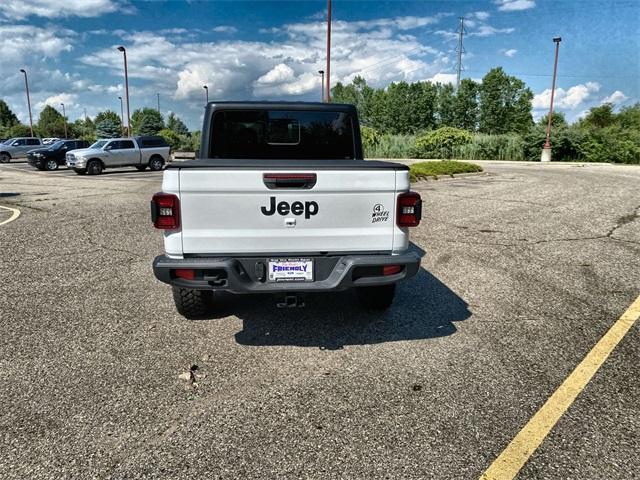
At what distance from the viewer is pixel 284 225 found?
11.5 ft

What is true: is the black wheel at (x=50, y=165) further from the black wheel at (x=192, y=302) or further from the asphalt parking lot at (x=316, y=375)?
the black wheel at (x=192, y=302)

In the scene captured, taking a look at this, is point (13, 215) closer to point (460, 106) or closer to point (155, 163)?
point (155, 163)

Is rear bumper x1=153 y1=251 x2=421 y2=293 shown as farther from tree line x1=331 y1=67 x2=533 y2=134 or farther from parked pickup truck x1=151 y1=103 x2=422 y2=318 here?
tree line x1=331 y1=67 x2=533 y2=134

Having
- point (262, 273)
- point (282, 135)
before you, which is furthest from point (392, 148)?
point (262, 273)

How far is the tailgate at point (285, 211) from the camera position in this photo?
338 cm

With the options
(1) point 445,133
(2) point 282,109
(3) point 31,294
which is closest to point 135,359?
(3) point 31,294

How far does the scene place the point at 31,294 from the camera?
199 inches

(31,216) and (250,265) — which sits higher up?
(250,265)

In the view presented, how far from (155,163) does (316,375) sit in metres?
23.3

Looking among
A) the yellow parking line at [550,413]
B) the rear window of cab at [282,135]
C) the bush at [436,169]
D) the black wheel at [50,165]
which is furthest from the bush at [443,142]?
the yellow parking line at [550,413]

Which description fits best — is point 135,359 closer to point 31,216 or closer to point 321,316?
point 321,316

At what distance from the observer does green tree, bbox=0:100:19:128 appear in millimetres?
115938

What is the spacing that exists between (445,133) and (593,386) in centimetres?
3979

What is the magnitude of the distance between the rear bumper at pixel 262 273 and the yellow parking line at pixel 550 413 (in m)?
1.33
